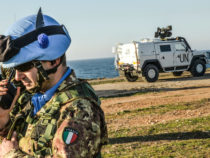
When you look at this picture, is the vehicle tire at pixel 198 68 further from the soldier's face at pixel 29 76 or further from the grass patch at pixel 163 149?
the soldier's face at pixel 29 76

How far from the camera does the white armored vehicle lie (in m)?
18.4

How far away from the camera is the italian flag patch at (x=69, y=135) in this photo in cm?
152

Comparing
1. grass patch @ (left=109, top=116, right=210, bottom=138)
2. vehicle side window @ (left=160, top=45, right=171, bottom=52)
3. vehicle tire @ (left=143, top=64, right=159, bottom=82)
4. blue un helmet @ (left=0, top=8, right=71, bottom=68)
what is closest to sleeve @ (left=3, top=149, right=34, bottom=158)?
blue un helmet @ (left=0, top=8, right=71, bottom=68)

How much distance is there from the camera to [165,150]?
6566 mm

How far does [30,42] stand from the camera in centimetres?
174

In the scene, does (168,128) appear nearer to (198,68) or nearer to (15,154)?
(15,154)

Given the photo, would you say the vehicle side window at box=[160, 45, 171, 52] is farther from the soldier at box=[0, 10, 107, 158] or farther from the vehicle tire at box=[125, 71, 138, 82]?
the soldier at box=[0, 10, 107, 158]

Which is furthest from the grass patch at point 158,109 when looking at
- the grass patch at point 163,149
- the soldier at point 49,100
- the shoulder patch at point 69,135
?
the shoulder patch at point 69,135

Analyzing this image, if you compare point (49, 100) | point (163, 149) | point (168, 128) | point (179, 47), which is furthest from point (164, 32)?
point (49, 100)

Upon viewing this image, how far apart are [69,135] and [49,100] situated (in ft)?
1.15

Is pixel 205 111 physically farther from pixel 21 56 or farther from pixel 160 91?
pixel 21 56

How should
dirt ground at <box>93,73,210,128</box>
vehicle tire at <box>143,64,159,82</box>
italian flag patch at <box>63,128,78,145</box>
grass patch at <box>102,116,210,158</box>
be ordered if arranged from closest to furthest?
italian flag patch at <box>63,128,78,145</box> → grass patch at <box>102,116,210,158</box> → dirt ground at <box>93,73,210,128</box> → vehicle tire at <box>143,64,159,82</box>

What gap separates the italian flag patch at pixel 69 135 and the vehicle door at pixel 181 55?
60.0 feet

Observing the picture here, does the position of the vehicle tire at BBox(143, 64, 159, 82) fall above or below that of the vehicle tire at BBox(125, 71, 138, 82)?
above
